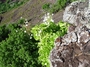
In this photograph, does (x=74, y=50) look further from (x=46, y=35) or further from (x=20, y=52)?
(x=20, y=52)

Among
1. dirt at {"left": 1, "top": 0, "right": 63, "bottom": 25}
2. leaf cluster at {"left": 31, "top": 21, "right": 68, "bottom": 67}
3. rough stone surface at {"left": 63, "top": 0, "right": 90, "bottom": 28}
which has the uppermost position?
rough stone surface at {"left": 63, "top": 0, "right": 90, "bottom": 28}

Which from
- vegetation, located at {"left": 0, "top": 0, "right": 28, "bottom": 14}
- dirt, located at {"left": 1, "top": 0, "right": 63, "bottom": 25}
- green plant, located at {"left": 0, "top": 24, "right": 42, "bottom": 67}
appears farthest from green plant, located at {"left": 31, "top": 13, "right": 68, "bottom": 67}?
vegetation, located at {"left": 0, "top": 0, "right": 28, "bottom": 14}

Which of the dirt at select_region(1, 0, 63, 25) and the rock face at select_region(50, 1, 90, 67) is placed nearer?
the rock face at select_region(50, 1, 90, 67)

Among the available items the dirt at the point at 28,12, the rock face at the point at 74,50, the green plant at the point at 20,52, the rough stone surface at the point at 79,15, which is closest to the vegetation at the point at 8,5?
the dirt at the point at 28,12

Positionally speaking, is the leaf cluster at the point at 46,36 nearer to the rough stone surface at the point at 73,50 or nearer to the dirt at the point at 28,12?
the rough stone surface at the point at 73,50

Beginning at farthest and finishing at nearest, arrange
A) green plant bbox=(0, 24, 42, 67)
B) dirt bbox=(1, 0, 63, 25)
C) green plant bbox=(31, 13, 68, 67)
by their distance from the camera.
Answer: dirt bbox=(1, 0, 63, 25) < green plant bbox=(0, 24, 42, 67) < green plant bbox=(31, 13, 68, 67)

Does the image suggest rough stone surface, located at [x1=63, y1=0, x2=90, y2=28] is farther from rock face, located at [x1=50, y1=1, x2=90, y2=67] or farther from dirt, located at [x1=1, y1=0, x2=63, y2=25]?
dirt, located at [x1=1, y1=0, x2=63, y2=25]

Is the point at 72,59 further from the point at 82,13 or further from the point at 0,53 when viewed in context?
the point at 0,53

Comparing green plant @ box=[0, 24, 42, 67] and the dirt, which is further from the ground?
green plant @ box=[0, 24, 42, 67]

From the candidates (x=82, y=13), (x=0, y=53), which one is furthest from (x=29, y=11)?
(x=82, y=13)
